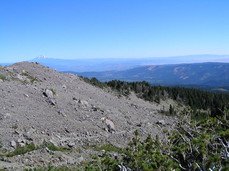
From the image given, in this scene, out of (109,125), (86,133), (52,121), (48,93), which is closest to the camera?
(52,121)

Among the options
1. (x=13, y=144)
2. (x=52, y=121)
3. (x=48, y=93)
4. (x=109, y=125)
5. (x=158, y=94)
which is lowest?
(x=158, y=94)

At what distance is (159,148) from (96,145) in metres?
9.60

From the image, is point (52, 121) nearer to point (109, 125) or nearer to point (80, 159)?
point (109, 125)

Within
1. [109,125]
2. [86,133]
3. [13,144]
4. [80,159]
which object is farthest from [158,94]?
[13,144]

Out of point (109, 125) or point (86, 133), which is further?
point (109, 125)

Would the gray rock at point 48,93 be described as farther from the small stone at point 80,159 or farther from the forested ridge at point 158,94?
the forested ridge at point 158,94

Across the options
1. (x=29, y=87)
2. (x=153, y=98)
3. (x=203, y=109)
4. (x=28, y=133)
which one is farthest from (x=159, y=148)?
(x=203, y=109)

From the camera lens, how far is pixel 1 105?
64.3ft

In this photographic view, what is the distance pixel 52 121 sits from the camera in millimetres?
20109

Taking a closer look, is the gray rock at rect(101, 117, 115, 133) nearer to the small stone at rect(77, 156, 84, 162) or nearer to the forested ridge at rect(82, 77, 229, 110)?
the small stone at rect(77, 156, 84, 162)

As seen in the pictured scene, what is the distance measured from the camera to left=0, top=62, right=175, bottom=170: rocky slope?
1467cm

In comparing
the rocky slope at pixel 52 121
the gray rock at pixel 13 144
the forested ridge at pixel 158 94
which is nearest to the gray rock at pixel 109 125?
the rocky slope at pixel 52 121

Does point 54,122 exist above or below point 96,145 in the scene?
above

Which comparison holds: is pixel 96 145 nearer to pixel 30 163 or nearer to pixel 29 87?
pixel 30 163
